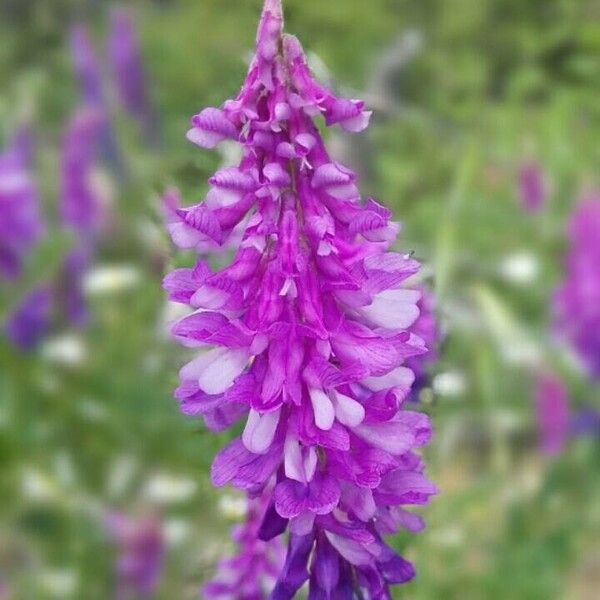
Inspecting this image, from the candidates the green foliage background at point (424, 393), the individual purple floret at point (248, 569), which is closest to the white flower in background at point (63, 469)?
the green foliage background at point (424, 393)

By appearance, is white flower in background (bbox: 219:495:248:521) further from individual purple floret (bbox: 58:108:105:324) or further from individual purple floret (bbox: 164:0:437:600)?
individual purple floret (bbox: 58:108:105:324)

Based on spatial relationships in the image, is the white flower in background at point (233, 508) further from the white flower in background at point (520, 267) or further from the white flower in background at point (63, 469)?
the white flower in background at point (520, 267)

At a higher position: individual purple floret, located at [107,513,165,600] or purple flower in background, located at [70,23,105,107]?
purple flower in background, located at [70,23,105,107]

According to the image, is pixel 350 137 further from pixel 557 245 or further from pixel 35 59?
pixel 35 59

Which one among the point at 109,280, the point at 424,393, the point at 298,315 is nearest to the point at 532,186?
the point at 109,280

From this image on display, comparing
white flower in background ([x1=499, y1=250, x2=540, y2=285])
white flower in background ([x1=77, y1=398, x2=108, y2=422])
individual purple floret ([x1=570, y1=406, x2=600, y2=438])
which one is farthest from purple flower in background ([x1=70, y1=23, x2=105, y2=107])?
individual purple floret ([x1=570, y1=406, x2=600, y2=438])

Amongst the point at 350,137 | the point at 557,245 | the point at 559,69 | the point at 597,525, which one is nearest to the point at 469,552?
the point at 597,525
